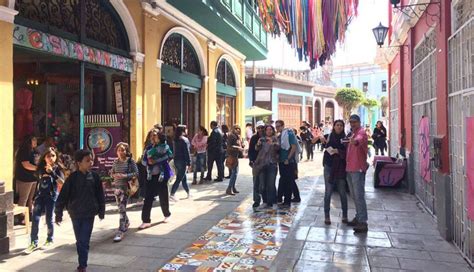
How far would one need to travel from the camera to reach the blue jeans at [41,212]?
5.47 metres

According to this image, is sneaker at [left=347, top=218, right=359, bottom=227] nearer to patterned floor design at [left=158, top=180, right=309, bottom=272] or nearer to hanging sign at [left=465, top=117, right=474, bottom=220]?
patterned floor design at [left=158, top=180, right=309, bottom=272]

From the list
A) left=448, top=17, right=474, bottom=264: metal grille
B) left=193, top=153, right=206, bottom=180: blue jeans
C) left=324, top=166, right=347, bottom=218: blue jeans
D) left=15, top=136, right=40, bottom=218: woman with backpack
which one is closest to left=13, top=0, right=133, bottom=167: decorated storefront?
left=15, top=136, right=40, bottom=218: woman with backpack

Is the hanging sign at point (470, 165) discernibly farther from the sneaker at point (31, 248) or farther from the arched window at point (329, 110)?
the arched window at point (329, 110)

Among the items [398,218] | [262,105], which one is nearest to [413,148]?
[398,218]

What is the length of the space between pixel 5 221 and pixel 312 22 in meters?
5.64

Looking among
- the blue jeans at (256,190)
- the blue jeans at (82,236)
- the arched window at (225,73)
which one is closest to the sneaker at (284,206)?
the blue jeans at (256,190)

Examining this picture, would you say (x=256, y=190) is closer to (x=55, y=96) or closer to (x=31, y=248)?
(x=31, y=248)

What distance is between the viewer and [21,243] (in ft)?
19.2

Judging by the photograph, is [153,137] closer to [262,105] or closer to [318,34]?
[318,34]

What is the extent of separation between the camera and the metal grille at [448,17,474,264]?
512cm

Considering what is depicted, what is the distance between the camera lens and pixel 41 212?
5.57 meters

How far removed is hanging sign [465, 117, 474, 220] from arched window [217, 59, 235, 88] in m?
12.0

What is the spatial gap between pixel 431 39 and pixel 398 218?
10.5 feet

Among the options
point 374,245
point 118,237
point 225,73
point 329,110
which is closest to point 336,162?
point 374,245
